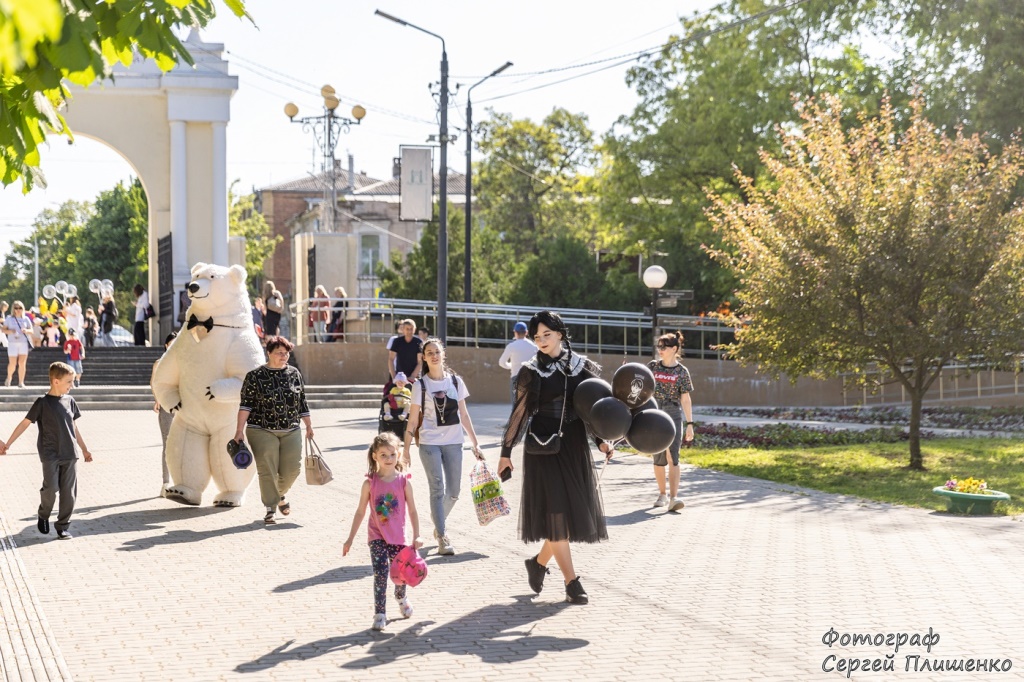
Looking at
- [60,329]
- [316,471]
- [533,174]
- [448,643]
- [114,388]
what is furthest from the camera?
[533,174]

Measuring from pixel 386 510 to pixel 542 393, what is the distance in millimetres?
1288

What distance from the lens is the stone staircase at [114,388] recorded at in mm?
25312

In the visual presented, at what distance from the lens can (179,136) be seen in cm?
3331

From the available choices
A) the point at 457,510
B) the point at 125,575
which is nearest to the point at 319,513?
the point at 457,510

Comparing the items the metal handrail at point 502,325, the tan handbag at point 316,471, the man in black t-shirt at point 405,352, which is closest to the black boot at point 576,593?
the tan handbag at point 316,471

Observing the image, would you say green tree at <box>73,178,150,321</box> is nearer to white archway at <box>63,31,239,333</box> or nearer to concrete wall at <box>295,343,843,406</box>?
white archway at <box>63,31,239,333</box>

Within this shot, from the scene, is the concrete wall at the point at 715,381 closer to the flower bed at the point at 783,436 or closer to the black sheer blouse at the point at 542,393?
the flower bed at the point at 783,436

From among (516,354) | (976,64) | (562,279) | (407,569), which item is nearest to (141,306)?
(562,279)

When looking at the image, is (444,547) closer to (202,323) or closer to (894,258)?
(202,323)

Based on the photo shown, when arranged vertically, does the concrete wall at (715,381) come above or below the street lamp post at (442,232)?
below

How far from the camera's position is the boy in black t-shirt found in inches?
390

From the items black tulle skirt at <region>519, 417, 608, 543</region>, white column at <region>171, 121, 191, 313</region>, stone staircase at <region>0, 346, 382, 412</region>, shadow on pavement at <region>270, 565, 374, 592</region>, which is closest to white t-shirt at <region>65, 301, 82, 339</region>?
stone staircase at <region>0, 346, 382, 412</region>

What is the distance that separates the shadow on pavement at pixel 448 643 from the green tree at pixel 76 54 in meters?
2.77

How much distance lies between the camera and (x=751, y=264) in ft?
54.4
